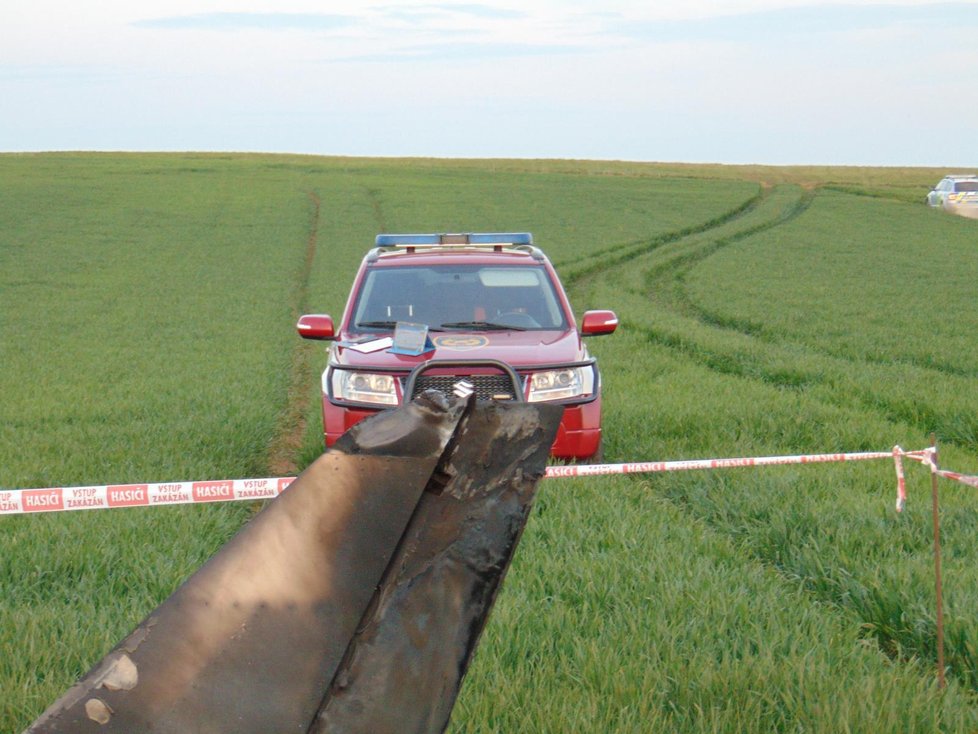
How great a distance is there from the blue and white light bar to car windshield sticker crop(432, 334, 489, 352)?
1571 mm

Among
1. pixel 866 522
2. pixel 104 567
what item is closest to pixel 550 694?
pixel 104 567

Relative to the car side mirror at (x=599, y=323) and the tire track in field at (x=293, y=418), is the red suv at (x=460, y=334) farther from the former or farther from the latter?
the tire track in field at (x=293, y=418)

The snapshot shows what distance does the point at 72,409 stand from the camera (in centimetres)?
990

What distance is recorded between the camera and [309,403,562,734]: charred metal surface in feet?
4.55

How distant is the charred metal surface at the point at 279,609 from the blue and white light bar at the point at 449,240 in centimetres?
729

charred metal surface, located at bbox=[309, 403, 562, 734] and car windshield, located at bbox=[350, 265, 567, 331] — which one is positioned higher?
charred metal surface, located at bbox=[309, 403, 562, 734]

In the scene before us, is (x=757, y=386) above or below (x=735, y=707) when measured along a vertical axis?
below

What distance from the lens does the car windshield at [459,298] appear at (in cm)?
780

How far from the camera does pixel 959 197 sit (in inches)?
1906

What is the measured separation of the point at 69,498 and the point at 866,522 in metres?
3.78

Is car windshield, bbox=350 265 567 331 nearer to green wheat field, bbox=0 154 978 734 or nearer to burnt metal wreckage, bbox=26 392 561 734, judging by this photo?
green wheat field, bbox=0 154 978 734

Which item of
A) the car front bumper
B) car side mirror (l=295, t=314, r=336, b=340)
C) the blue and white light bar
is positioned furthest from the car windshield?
the car front bumper

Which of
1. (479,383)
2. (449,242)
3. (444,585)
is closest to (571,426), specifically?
(479,383)

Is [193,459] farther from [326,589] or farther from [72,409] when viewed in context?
[326,589]
